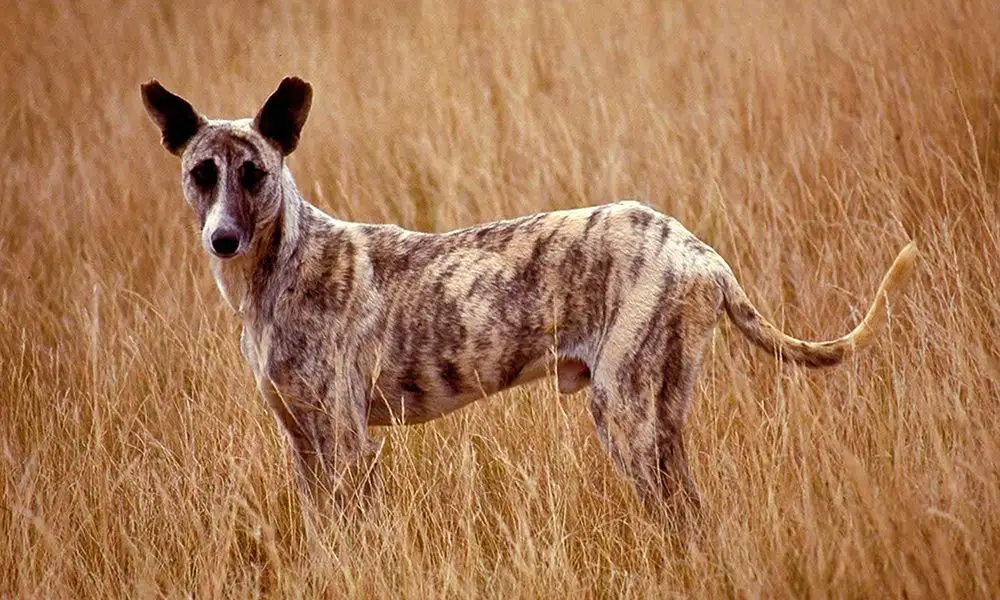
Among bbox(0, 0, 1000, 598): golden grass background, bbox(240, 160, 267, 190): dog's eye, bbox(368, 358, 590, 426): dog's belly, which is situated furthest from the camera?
bbox(240, 160, 267, 190): dog's eye

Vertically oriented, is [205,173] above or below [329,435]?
above

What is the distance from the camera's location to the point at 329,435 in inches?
187

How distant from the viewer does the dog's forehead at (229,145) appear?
4902mm

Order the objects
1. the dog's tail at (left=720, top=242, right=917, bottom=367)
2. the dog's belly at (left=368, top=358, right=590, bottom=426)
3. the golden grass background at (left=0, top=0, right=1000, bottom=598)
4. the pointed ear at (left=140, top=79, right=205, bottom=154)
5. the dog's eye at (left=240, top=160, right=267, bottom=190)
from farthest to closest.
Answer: the pointed ear at (left=140, top=79, right=205, bottom=154) < the dog's eye at (left=240, top=160, right=267, bottom=190) < the dog's belly at (left=368, top=358, right=590, bottom=426) < the dog's tail at (left=720, top=242, right=917, bottom=367) < the golden grass background at (left=0, top=0, right=1000, bottom=598)

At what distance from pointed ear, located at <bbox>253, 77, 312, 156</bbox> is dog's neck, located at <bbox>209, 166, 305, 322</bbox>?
181mm

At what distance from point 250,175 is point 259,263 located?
1.18 feet

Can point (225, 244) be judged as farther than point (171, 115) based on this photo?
No

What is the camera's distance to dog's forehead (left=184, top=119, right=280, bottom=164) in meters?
4.90

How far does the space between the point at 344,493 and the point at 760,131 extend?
381 centimetres

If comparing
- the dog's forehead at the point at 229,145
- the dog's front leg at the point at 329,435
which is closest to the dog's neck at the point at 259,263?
the dog's forehead at the point at 229,145

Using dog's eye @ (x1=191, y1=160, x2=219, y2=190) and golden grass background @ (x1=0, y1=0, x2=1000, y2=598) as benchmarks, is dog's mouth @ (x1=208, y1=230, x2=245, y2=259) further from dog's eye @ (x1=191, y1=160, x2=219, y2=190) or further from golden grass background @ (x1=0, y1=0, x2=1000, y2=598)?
golden grass background @ (x1=0, y1=0, x2=1000, y2=598)

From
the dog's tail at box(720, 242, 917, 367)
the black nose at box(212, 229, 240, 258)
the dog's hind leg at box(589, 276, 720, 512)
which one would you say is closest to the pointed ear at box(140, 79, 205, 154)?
the black nose at box(212, 229, 240, 258)

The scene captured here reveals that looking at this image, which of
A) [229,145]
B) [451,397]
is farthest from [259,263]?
[451,397]

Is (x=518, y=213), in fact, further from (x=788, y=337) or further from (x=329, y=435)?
(x=788, y=337)
